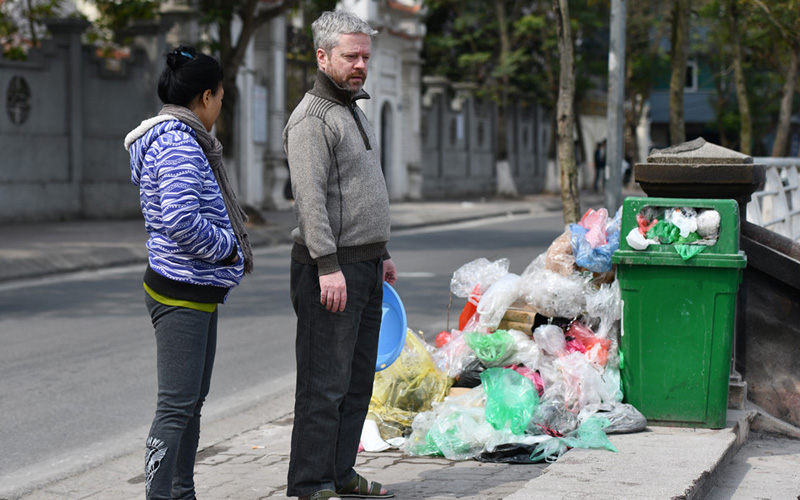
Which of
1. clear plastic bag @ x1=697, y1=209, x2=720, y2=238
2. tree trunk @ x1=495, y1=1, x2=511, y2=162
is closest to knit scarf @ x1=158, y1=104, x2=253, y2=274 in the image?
clear plastic bag @ x1=697, y1=209, x2=720, y2=238

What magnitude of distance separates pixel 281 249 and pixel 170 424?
1424 cm

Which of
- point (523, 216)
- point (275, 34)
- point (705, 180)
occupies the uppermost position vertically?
point (275, 34)

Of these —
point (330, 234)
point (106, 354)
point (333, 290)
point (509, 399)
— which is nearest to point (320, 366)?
point (333, 290)

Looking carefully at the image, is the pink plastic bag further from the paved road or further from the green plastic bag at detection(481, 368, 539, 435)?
the paved road

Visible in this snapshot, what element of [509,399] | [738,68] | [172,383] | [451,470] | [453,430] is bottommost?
[451,470]

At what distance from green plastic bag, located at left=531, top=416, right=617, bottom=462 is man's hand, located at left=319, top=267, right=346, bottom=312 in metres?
1.57

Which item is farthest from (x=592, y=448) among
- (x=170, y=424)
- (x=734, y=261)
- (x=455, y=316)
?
(x=455, y=316)

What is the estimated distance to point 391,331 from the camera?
5.18 meters

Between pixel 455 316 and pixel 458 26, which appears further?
pixel 458 26

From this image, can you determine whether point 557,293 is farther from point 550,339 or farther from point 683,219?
point 683,219

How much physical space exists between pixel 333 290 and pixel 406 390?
187 centimetres

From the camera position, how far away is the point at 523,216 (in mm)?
28906

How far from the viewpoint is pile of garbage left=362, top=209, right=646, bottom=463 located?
5402 millimetres

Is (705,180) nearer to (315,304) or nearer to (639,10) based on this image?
(315,304)
